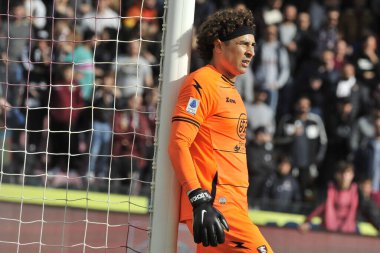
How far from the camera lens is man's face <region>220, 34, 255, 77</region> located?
4.95m

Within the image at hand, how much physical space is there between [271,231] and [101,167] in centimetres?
215

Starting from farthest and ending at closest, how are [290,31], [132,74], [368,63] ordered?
[290,31] < [368,63] < [132,74]

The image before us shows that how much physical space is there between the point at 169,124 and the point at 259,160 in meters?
6.03

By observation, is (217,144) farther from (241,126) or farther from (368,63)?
(368,63)

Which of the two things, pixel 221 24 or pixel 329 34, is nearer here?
pixel 221 24

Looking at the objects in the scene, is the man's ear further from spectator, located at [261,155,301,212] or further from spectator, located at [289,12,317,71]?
spectator, located at [289,12,317,71]

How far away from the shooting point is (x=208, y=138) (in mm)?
4844

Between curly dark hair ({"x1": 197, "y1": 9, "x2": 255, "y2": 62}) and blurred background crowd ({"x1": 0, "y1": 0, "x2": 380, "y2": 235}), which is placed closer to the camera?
curly dark hair ({"x1": 197, "y1": 9, "x2": 255, "y2": 62})

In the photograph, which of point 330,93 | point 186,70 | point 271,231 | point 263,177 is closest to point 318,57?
point 330,93

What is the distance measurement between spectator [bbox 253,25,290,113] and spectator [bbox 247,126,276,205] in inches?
37.0

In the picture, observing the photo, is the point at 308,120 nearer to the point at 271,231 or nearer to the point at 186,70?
the point at 271,231

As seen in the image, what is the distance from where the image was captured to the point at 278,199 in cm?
1073

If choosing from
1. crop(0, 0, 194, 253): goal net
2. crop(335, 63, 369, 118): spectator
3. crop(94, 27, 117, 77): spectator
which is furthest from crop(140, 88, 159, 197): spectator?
crop(335, 63, 369, 118): spectator

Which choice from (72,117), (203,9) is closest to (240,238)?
(72,117)
